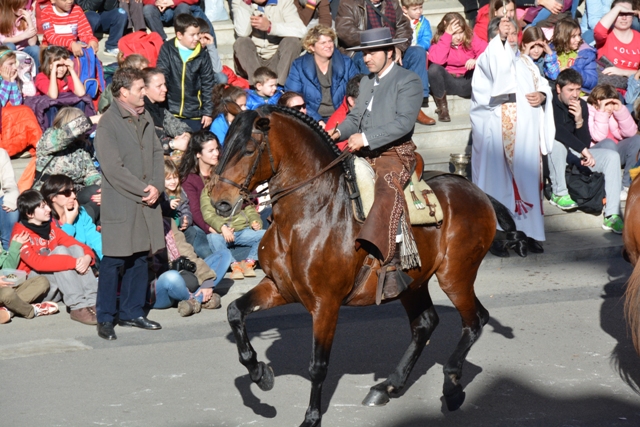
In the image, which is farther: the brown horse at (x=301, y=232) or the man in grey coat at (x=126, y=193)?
the man in grey coat at (x=126, y=193)

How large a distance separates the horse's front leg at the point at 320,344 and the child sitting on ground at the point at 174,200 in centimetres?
338

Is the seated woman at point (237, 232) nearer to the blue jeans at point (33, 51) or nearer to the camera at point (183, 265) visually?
the camera at point (183, 265)

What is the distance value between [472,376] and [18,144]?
19.2 feet

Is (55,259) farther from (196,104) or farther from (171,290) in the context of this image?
(196,104)

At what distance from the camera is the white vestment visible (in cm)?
980

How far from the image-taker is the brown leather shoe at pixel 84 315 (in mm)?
7887

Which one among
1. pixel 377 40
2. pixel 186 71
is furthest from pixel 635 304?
pixel 186 71

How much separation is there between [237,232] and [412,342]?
10.5ft

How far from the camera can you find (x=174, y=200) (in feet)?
28.3

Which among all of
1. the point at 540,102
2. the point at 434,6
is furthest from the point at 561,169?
the point at 434,6

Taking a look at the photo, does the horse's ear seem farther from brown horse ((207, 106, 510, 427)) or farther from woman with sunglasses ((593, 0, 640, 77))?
woman with sunglasses ((593, 0, 640, 77))

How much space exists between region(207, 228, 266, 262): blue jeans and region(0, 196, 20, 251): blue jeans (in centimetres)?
192

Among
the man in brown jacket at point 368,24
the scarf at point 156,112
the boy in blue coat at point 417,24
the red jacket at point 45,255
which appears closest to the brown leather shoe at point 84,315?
the red jacket at point 45,255

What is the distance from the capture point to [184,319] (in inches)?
320
